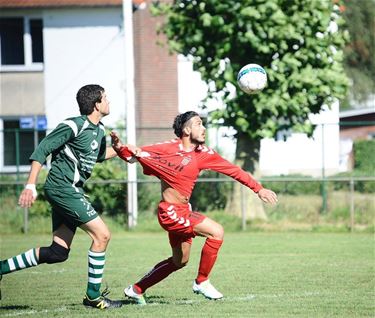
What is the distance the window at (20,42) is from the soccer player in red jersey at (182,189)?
20599mm

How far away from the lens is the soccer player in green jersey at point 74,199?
859 cm

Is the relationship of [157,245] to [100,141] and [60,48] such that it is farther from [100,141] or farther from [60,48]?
[60,48]

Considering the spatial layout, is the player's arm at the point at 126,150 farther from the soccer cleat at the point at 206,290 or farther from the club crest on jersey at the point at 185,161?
the soccer cleat at the point at 206,290

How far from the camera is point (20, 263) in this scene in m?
8.69

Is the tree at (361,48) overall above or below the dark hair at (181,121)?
above

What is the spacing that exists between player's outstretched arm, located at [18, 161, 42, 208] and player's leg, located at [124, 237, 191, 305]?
4.95 ft

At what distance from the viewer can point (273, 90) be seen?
19891mm

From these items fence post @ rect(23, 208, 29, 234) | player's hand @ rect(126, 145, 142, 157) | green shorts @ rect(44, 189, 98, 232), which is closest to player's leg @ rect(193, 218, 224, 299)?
player's hand @ rect(126, 145, 142, 157)

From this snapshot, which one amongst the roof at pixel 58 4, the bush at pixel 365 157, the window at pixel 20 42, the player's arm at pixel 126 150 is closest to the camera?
the player's arm at pixel 126 150

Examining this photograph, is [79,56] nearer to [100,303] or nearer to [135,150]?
[135,150]

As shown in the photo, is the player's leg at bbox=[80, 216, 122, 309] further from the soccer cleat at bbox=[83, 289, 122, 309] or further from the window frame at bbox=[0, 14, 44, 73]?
the window frame at bbox=[0, 14, 44, 73]

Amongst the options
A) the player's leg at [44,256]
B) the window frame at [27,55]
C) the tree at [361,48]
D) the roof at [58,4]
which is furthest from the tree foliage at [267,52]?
the tree at [361,48]

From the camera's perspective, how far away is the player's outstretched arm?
7.97 m

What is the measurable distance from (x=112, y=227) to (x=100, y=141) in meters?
11.6
